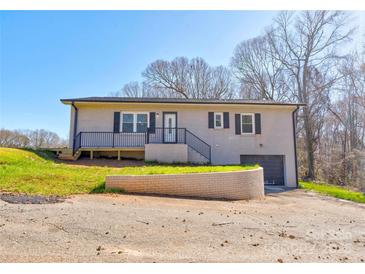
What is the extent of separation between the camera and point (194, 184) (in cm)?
793

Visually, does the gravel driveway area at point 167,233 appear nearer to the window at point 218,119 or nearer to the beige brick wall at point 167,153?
the beige brick wall at point 167,153

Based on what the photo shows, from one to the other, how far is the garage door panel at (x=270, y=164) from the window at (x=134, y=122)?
6.09 metres

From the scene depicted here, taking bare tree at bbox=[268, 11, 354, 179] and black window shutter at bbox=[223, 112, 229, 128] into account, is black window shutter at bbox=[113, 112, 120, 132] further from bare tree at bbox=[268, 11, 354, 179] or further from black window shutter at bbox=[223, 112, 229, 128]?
bare tree at bbox=[268, 11, 354, 179]

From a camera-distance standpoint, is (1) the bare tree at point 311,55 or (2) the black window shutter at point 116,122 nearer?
(2) the black window shutter at point 116,122

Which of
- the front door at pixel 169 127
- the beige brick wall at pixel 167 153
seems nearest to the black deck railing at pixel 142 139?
the front door at pixel 169 127

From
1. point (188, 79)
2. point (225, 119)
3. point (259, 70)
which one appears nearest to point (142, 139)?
point (225, 119)

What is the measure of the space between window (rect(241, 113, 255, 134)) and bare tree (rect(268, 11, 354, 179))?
9433 millimetres

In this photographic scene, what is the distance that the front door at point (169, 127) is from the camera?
13.9 m

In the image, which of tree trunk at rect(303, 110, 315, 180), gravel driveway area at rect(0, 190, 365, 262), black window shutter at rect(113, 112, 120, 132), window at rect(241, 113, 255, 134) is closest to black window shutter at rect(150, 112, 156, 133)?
black window shutter at rect(113, 112, 120, 132)

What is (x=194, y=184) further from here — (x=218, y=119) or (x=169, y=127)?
(x=218, y=119)

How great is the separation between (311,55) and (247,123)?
13.2 meters
